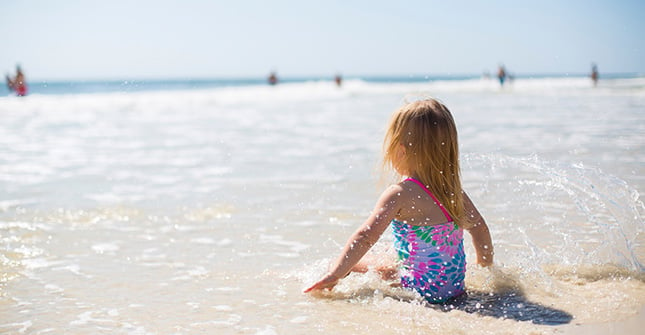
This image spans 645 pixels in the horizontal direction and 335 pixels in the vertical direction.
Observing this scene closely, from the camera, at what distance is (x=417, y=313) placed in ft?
8.93

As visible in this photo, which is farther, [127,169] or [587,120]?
[587,120]

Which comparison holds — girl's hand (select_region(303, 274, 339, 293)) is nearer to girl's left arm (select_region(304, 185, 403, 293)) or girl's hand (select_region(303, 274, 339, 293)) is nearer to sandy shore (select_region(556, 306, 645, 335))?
girl's left arm (select_region(304, 185, 403, 293))

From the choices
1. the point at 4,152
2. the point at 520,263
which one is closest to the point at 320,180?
the point at 520,263

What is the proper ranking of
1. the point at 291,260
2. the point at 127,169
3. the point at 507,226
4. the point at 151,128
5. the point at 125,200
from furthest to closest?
the point at 151,128 → the point at 127,169 → the point at 125,200 → the point at 507,226 → the point at 291,260

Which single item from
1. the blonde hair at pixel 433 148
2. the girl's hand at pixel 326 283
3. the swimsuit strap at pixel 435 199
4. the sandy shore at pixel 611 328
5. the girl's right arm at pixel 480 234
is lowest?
the sandy shore at pixel 611 328

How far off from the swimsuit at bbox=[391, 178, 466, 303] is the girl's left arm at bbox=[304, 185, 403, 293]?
0.14m

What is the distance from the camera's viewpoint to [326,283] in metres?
2.96

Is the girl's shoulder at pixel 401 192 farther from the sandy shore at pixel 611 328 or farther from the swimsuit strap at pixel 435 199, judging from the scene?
the sandy shore at pixel 611 328

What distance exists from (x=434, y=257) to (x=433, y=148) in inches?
21.9

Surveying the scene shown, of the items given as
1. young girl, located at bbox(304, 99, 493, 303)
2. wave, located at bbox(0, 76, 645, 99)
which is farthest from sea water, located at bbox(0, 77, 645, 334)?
wave, located at bbox(0, 76, 645, 99)

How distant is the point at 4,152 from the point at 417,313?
9110 mm

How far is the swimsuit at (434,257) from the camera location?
9.32 feet

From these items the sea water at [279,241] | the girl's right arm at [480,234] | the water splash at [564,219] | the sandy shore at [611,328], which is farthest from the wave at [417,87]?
Answer: the sandy shore at [611,328]

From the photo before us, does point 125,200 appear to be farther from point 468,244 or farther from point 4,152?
point 4,152
